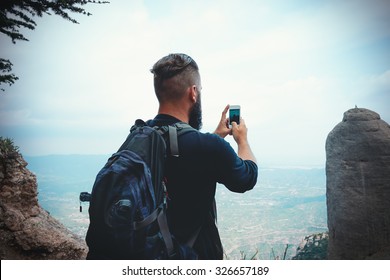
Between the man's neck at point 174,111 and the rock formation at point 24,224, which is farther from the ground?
the man's neck at point 174,111

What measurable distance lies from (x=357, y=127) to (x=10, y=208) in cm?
591

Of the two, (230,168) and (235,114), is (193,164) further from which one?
(235,114)

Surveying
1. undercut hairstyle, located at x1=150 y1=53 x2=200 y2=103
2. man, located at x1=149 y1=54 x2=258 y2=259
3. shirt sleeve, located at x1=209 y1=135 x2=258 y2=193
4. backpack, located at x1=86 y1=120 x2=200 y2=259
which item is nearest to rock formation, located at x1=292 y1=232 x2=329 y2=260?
man, located at x1=149 y1=54 x2=258 y2=259

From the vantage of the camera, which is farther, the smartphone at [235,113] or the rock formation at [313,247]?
the rock formation at [313,247]

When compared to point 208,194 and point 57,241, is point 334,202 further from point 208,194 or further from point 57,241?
point 57,241

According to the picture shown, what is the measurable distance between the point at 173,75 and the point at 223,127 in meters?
0.59

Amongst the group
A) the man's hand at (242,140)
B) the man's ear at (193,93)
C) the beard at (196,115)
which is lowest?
the man's hand at (242,140)

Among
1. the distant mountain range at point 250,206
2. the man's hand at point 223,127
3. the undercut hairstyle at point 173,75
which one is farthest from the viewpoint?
the distant mountain range at point 250,206

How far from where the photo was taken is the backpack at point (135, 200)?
1545mm

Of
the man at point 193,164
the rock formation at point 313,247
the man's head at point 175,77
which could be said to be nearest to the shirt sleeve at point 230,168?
the man at point 193,164

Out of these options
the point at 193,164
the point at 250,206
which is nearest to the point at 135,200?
the point at 193,164

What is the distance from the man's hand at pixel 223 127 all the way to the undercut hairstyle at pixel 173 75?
0.44m

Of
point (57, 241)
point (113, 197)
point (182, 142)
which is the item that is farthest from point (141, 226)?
point (57, 241)

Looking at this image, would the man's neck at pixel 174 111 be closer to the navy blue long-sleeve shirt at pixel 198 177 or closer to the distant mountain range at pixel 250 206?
the navy blue long-sleeve shirt at pixel 198 177
